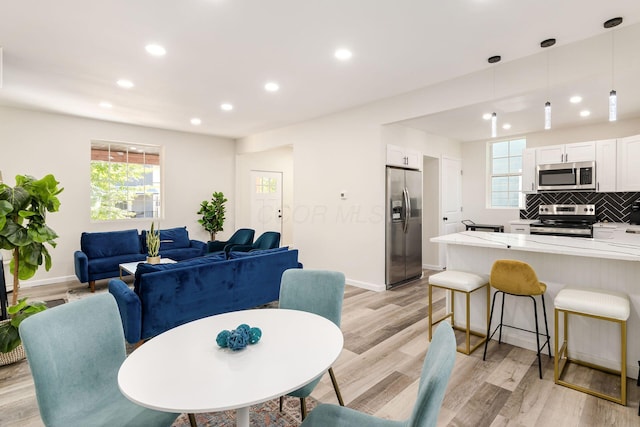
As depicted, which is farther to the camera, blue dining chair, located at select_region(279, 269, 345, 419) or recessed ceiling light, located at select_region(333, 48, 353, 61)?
recessed ceiling light, located at select_region(333, 48, 353, 61)

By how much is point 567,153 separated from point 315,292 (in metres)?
5.32

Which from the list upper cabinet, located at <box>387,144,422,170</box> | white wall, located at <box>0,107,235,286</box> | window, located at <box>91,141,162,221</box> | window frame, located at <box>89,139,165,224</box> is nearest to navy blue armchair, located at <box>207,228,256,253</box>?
white wall, located at <box>0,107,235,286</box>

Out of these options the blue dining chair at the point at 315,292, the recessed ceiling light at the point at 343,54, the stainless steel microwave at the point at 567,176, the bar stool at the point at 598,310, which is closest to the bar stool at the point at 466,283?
the bar stool at the point at 598,310

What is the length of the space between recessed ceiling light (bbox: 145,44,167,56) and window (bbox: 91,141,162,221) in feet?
12.3

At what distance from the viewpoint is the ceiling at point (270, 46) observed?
250cm

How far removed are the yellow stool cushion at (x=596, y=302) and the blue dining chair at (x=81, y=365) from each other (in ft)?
8.75

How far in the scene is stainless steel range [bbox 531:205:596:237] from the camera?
16.2 feet

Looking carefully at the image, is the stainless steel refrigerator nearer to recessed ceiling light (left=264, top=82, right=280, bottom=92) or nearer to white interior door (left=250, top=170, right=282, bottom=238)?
recessed ceiling light (left=264, top=82, right=280, bottom=92)

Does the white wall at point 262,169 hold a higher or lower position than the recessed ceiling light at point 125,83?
lower

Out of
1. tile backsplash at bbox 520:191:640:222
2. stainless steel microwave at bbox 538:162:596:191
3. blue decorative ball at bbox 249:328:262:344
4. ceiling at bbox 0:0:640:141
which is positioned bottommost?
blue decorative ball at bbox 249:328:262:344

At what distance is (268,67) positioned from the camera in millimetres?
3594

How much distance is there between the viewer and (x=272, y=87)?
13.9 feet

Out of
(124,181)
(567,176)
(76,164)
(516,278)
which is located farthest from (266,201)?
(516,278)

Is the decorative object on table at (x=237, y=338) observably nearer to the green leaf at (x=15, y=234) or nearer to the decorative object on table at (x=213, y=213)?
the green leaf at (x=15, y=234)
